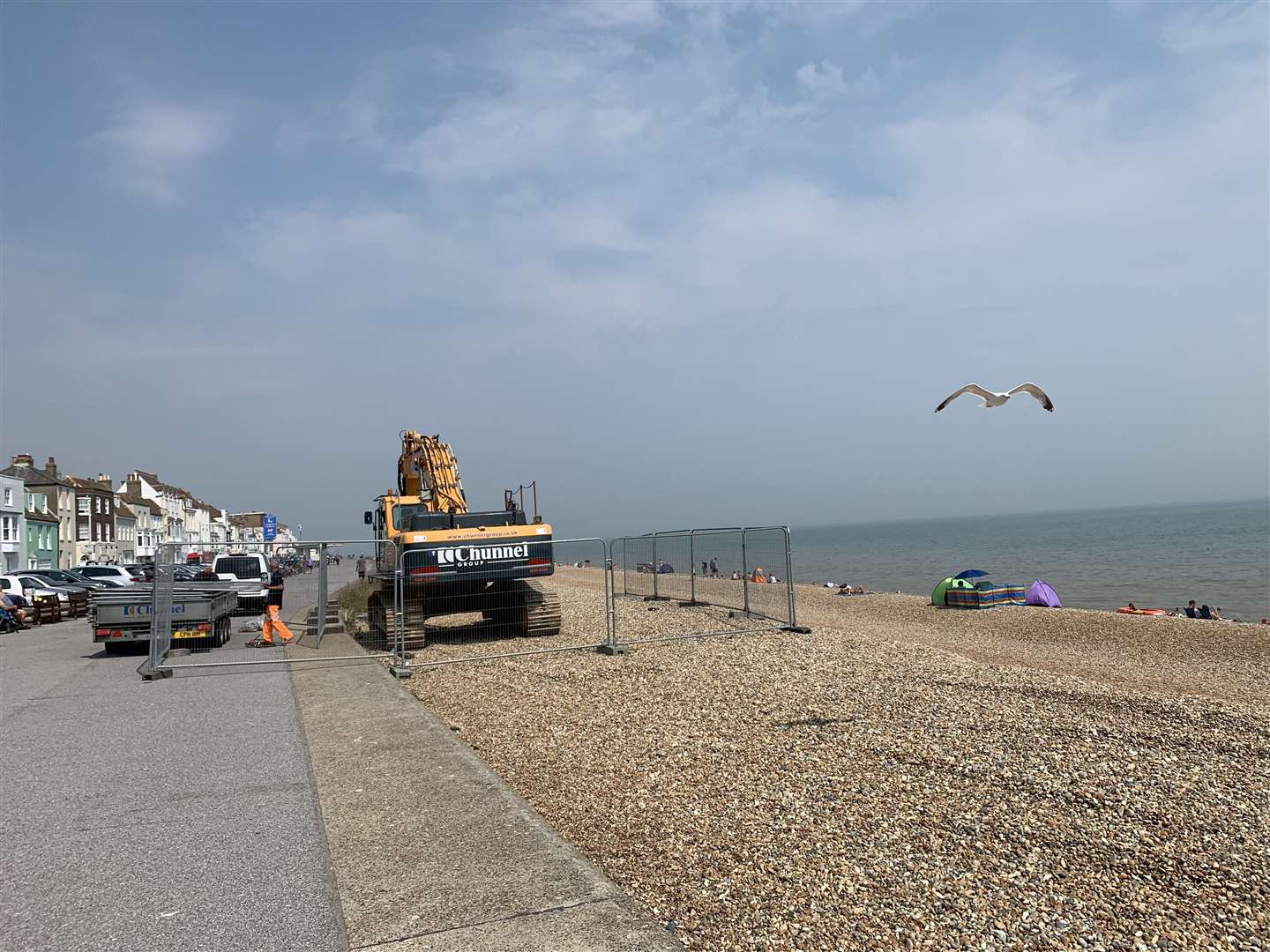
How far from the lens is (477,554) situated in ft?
46.3

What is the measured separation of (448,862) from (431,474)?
12.8 m

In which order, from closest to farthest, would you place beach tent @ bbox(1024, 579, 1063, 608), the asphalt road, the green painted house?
1. the asphalt road
2. beach tent @ bbox(1024, 579, 1063, 608)
3. the green painted house

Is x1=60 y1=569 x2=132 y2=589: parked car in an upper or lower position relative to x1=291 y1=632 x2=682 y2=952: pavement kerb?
upper

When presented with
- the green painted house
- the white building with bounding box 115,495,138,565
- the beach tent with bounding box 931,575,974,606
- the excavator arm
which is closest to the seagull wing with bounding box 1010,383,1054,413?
the excavator arm

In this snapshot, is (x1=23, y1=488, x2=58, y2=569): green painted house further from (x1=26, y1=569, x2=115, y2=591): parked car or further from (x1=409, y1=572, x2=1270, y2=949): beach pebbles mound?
(x1=409, y1=572, x2=1270, y2=949): beach pebbles mound

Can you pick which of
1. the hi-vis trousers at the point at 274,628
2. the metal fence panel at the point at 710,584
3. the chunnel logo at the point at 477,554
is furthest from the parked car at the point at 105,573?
the chunnel logo at the point at 477,554

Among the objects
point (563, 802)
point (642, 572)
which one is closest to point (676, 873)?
point (563, 802)

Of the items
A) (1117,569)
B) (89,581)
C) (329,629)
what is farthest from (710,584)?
(1117,569)

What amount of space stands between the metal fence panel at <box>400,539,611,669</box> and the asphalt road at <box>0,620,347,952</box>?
3.57 metres

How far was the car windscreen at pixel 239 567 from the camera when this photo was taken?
92.4ft

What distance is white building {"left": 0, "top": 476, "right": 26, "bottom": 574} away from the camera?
5641cm

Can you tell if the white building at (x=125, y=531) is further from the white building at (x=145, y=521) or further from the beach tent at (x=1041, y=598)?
the beach tent at (x=1041, y=598)

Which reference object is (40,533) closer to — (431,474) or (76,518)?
(76,518)

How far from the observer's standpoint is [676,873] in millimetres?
4746
